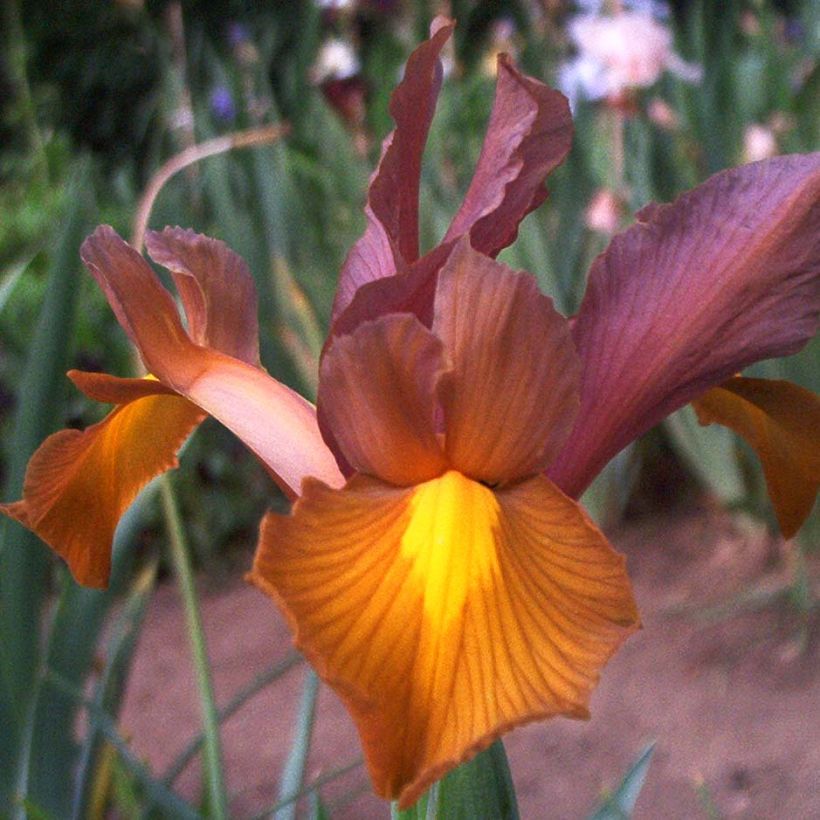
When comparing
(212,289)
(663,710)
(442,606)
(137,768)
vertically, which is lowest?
(663,710)

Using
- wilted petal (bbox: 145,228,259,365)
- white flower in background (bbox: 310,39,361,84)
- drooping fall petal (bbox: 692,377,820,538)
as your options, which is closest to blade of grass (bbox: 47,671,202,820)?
wilted petal (bbox: 145,228,259,365)

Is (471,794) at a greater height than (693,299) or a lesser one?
lesser

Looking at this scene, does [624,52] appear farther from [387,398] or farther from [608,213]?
[387,398]

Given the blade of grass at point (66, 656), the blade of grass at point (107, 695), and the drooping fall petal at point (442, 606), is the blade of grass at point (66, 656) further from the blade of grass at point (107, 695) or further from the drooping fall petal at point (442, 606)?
the drooping fall petal at point (442, 606)

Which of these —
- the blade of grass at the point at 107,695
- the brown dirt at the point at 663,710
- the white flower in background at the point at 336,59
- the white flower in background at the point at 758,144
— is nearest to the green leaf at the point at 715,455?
the brown dirt at the point at 663,710

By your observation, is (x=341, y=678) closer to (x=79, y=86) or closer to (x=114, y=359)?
(x=114, y=359)

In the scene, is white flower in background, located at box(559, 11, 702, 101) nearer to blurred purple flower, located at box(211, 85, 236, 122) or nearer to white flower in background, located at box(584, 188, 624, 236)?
white flower in background, located at box(584, 188, 624, 236)

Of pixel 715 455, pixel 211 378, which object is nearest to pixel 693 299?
pixel 211 378
